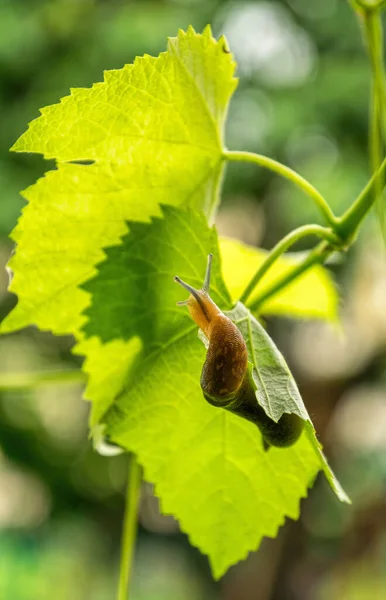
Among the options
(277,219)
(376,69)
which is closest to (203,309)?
(376,69)

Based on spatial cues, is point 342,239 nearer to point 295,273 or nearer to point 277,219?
point 295,273

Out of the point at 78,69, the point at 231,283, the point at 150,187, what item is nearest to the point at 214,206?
the point at 150,187

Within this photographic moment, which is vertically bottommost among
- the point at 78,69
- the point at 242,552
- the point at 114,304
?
the point at 78,69

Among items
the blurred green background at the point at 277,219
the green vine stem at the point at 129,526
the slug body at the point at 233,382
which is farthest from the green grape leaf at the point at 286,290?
the blurred green background at the point at 277,219

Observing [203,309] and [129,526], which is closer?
[203,309]

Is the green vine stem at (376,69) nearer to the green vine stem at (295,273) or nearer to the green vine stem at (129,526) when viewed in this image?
the green vine stem at (295,273)

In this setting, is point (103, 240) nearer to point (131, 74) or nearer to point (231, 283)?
point (131, 74)
